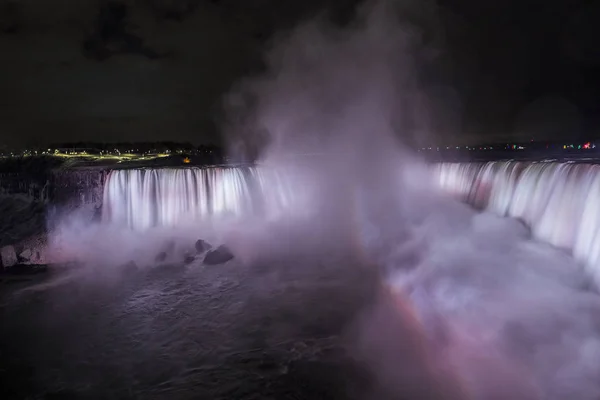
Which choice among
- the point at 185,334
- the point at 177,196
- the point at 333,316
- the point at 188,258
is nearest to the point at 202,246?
the point at 188,258

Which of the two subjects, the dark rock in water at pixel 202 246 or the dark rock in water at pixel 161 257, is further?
the dark rock in water at pixel 202 246

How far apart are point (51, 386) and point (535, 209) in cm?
1353

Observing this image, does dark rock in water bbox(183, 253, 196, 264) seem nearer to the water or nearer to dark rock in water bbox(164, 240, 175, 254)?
the water

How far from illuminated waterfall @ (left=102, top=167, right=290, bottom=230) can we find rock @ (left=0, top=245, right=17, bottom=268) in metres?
3.56

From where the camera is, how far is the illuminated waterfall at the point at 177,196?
17.4 m

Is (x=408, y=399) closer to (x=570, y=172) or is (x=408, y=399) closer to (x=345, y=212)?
(x=570, y=172)

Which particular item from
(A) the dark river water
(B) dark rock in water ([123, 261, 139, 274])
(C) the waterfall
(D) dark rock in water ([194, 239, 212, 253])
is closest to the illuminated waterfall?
(D) dark rock in water ([194, 239, 212, 253])

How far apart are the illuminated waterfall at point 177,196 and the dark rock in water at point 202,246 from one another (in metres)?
3.02

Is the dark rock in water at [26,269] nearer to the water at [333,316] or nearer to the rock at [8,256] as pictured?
the rock at [8,256]

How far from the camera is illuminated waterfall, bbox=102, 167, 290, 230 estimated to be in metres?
17.4

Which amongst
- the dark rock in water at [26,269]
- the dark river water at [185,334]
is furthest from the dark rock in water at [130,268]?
the dark rock in water at [26,269]

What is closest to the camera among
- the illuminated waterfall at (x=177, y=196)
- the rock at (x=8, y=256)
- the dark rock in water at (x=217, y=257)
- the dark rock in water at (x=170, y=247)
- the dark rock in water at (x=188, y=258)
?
the dark rock in water at (x=217, y=257)

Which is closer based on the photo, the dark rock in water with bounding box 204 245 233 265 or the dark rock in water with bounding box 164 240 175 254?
the dark rock in water with bounding box 204 245 233 265

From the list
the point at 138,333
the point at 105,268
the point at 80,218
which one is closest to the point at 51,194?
the point at 80,218
